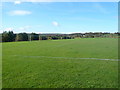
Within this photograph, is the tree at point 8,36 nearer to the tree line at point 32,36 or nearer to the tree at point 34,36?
the tree line at point 32,36

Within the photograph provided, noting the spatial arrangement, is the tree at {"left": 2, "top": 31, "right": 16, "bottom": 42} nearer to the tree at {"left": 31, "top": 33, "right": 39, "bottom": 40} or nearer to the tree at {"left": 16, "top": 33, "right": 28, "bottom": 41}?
the tree at {"left": 16, "top": 33, "right": 28, "bottom": 41}

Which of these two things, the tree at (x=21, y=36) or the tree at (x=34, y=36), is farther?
the tree at (x=34, y=36)

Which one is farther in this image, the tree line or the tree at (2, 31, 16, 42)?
the tree line

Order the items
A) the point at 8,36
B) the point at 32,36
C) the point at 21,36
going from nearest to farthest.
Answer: the point at 8,36 → the point at 21,36 → the point at 32,36

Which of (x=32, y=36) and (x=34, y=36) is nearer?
(x=32, y=36)

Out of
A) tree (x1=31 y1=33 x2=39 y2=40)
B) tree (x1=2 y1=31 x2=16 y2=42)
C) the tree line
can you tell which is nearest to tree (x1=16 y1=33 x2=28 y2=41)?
the tree line

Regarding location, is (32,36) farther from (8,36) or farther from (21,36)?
(8,36)

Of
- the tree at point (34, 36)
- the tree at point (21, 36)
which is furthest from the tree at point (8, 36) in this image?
the tree at point (34, 36)

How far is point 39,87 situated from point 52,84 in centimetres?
27

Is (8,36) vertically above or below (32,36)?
below

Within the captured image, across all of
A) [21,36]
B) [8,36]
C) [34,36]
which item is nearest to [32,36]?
[34,36]

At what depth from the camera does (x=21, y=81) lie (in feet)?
9.84

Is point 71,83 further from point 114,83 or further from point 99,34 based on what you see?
point 99,34

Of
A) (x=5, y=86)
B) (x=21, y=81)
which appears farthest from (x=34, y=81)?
(x=5, y=86)
